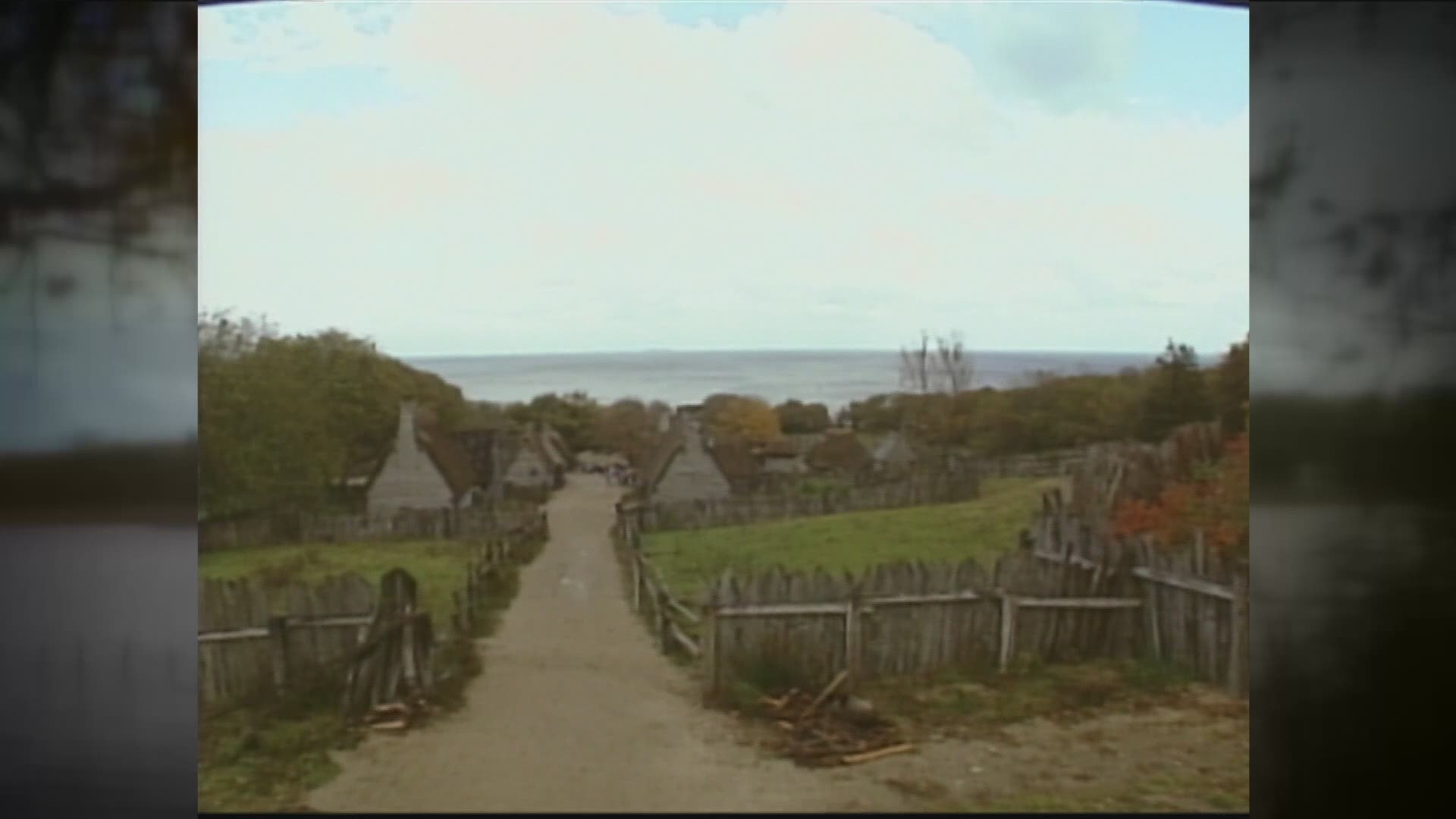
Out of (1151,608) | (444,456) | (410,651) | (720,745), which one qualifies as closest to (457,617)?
(410,651)

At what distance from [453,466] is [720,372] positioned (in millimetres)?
705

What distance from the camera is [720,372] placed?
3.20 meters

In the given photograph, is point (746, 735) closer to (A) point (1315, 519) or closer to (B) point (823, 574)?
(B) point (823, 574)

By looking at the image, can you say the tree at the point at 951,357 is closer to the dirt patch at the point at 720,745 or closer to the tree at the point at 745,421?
the tree at the point at 745,421

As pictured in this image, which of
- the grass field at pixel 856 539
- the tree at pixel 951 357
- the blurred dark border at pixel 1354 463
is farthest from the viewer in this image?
the grass field at pixel 856 539

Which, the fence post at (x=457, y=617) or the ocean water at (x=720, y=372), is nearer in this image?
the ocean water at (x=720, y=372)

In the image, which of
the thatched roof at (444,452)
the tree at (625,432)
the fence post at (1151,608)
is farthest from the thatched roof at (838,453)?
the thatched roof at (444,452)

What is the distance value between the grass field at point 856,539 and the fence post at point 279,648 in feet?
3.06

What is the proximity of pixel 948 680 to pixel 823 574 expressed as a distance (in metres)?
0.42

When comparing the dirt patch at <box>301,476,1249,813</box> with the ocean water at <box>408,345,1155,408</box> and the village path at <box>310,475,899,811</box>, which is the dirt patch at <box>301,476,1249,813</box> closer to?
the village path at <box>310,475,899,811</box>

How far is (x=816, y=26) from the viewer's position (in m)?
3.13

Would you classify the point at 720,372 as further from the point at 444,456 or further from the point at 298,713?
the point at 298,713

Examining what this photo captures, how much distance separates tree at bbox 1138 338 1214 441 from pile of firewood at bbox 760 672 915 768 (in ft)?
3.29

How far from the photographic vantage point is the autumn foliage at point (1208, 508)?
3.25 m
